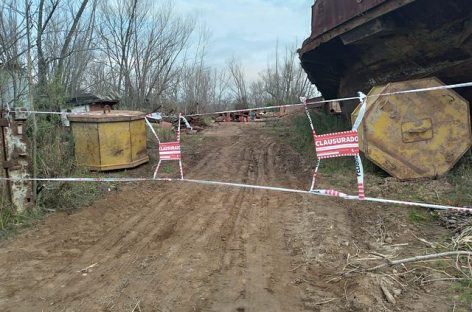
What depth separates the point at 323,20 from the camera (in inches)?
363

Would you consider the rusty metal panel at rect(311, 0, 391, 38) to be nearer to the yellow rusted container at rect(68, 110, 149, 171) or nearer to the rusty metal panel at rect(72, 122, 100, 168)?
the yellow rusted container at rect(68, 110, 149, 171)

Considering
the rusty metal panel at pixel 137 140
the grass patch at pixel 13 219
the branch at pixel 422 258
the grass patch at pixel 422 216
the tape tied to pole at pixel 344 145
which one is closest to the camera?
the branch at pixel 422 258

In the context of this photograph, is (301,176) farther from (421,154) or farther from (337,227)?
(337,227)

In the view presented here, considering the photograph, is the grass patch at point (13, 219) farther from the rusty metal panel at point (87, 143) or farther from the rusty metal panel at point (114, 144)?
the rusty metal panel at point (114, 144)

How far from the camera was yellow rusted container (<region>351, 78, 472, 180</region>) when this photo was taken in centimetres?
694

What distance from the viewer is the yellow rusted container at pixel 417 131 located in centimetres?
694

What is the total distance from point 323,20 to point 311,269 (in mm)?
6525

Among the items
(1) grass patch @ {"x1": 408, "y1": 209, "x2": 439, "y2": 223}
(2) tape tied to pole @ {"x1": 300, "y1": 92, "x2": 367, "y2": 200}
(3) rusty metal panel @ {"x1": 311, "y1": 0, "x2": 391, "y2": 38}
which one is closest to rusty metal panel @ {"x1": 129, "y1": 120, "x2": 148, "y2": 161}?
(3) rusty metal panel @ {"x1": 311, "y1": 0, "x2": 391, "y2": 38}

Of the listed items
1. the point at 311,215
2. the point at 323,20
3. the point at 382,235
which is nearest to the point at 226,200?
the point at 311,215

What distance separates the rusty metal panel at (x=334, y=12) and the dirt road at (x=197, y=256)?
3273 millimetres

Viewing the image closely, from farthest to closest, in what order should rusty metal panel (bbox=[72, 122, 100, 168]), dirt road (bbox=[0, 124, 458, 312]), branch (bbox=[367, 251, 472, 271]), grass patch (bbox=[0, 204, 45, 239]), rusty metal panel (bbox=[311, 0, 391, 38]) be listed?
rusty metal panel (bbox=[72, 122, 100, 168])
rusty metal panel (bbox=[311, 0, 391, 38])
grass patch (bbox=[0, 204, 45, 239])
branch (bbox=[367, 251, 472, 271])
dirt road (bbox=[0, 124, 458, 312])

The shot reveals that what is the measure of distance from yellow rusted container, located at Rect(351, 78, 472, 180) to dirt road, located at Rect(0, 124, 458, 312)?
150 cm

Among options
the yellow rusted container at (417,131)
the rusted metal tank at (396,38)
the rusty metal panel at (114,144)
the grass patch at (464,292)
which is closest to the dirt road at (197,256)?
the grass patch at (464,292)

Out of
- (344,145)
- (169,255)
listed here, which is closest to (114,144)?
(169,255)
